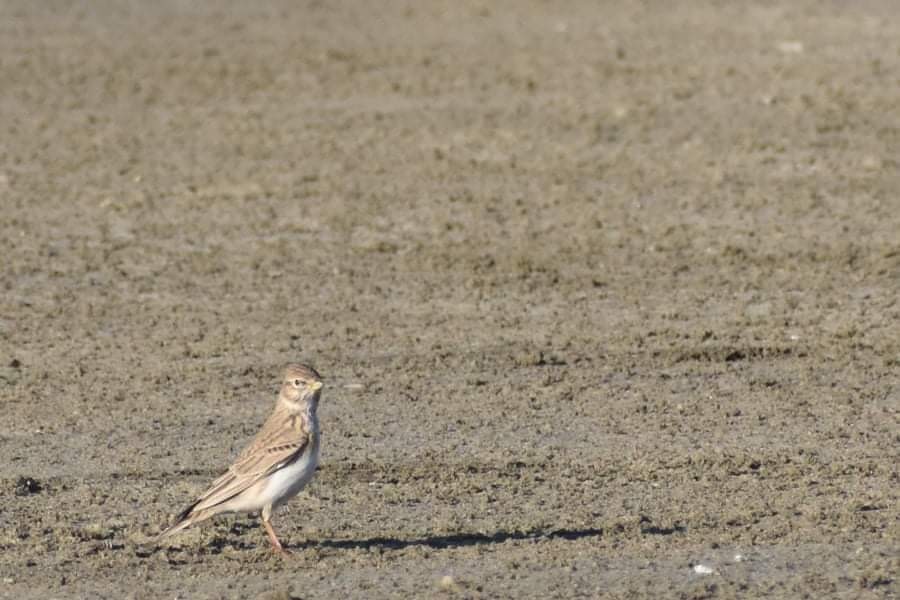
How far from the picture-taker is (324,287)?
13.3 metres

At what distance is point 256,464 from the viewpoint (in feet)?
25.2

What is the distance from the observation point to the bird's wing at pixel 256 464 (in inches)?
301

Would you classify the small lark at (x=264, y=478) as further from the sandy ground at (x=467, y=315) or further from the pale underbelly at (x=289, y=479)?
the sandy ground at (x=467, y=315)

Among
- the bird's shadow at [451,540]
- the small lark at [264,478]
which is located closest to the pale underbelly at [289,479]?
the small lark at [264,478]

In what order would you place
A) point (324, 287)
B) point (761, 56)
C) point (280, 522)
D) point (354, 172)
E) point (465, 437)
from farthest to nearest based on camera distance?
point (761, 56) < point (354, 172) < point (324, 287) < point (465, 437) < point (280, 522)

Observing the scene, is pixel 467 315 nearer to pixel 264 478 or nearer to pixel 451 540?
pixel 451 540

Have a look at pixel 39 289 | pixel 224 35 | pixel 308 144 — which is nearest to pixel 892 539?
pixel 39 289

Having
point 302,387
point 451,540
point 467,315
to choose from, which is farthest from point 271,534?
point 467,315

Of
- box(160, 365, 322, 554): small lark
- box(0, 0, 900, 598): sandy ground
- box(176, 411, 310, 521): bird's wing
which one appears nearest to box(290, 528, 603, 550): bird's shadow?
box(0, 0, 900, 598): sandy ground

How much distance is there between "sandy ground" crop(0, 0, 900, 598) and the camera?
8.17 m

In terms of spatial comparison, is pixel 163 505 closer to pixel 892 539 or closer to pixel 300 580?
pixel 300 580

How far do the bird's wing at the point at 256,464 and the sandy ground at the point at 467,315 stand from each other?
368mm

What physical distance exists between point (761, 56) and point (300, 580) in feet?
53.8

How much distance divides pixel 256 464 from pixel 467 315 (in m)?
4.98
